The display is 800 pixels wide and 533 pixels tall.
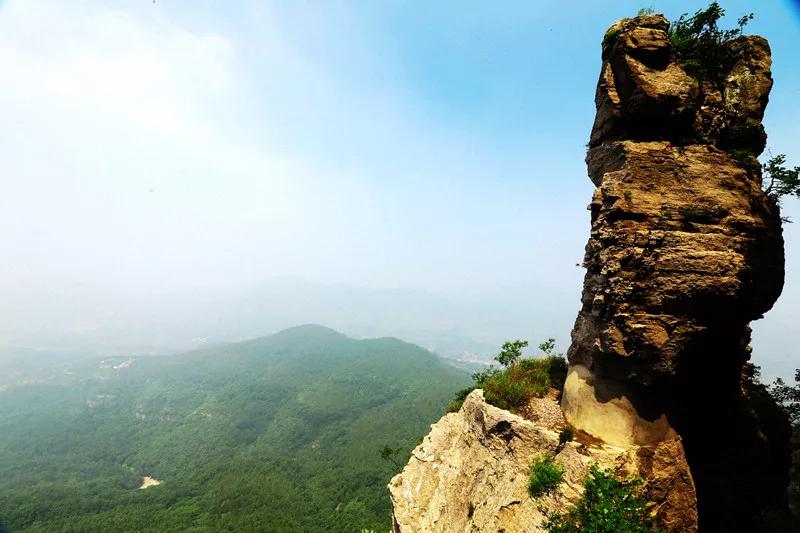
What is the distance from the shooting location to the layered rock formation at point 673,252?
553 inches

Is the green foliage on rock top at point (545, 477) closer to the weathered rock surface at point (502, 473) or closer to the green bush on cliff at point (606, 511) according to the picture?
the weathered rock surface at point (502, 473)

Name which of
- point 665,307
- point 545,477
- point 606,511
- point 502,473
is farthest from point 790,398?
point 502,473

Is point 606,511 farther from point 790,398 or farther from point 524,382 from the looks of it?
point 790,398

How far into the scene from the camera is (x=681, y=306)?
45.9 feet

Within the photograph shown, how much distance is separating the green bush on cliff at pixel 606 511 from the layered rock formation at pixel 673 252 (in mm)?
1877

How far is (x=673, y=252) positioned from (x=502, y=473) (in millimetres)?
12100

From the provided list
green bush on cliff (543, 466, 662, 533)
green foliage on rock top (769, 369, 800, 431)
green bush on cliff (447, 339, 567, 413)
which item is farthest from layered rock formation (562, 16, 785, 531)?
green foliage on rock top (769, 369, 800, 431)

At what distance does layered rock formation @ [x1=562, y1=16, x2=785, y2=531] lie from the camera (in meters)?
14.0

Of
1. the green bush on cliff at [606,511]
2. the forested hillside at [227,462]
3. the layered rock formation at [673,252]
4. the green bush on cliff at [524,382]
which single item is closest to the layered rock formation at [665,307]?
the layered rock formation at [673,252]

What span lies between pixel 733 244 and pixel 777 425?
14.5 m

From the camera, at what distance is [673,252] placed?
14.0 m

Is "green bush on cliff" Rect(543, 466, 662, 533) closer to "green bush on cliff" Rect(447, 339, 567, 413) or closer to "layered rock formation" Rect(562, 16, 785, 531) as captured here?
"layered rock formation" Rect(562, 16, 785, 531)

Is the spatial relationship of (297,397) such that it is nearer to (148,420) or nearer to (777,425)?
(148,420)

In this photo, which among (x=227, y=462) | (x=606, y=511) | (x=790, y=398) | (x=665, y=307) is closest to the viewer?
(x=606, y=511)
